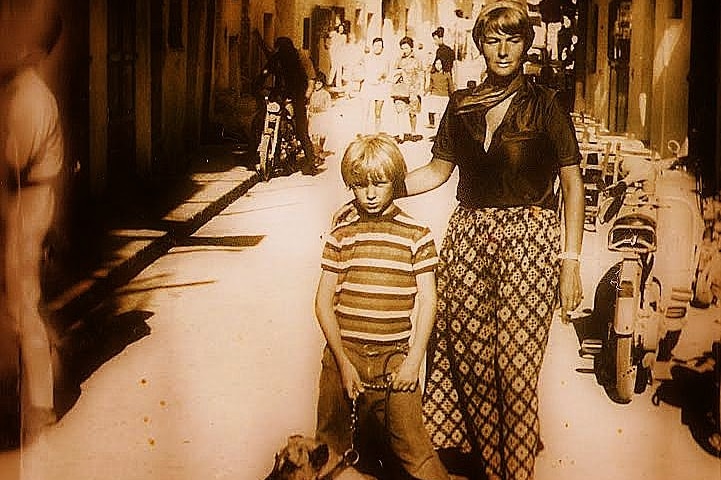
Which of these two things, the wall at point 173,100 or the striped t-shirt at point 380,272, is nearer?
the striped t-shirt at point 380,272

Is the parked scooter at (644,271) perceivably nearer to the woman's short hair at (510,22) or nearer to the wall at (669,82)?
the wall at (669,82)

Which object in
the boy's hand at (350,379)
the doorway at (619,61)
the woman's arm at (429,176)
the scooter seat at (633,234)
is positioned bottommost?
the boy's hand at (350,379)

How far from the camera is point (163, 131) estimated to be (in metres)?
2.72

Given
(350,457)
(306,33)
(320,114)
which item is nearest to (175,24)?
(306,33)

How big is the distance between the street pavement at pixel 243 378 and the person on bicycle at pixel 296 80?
0.08m

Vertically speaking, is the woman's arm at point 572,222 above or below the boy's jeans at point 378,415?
above

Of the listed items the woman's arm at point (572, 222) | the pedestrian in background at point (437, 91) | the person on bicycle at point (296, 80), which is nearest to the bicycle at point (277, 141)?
the person on bicycle at point (296, 80)

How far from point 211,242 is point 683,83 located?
1.43 metres

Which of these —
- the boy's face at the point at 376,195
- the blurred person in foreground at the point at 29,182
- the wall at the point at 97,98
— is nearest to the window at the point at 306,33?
the boy's face at the point at 376,195

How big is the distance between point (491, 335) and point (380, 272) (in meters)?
0.37

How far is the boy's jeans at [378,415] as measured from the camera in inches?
103

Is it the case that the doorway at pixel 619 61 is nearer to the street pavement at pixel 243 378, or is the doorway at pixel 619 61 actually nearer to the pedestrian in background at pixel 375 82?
the street pavement at pixel 243 378

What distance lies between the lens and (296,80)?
8.81 ft

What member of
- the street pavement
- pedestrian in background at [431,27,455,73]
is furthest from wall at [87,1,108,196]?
pedestrian in background at [431,27,455,73]
